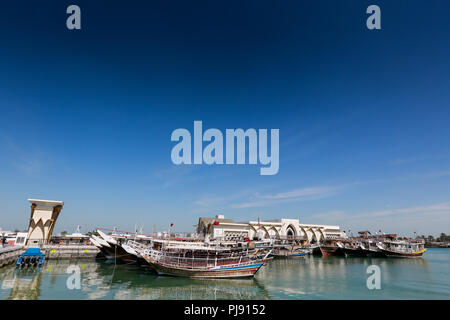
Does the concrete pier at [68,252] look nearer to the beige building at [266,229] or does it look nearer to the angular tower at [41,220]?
the angular tower at [41,220]

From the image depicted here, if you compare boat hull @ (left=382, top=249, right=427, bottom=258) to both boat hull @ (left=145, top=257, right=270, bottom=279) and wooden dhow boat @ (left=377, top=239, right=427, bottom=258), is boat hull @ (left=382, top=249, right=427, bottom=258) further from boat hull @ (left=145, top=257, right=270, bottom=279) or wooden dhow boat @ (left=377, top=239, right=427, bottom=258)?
boat hull @ (left=145, top=257, right=270, bottom=279)

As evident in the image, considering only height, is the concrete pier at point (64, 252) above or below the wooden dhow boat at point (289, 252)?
above

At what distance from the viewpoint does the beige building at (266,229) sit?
58.8 meters

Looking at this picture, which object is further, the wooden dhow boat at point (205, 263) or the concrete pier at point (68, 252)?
the concrete pier at point (68, 252)

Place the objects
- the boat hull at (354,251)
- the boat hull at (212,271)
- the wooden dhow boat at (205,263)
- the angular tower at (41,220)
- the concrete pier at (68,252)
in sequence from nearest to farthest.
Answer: the boat hull at (212,271), the wooden dhow boat at (205,263), the concrete pier at (68,252), the angular tower at (41,220), the boat hull at (354,251)

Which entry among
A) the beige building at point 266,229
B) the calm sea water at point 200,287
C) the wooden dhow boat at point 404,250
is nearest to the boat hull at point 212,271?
the calm sea water at point 200,287

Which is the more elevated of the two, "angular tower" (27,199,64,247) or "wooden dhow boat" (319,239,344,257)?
"angular tower" (27,199,64,247)

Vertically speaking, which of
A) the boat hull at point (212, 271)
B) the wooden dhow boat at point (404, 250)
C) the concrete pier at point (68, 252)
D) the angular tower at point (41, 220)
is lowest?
the wooden dhow boat at point (404, 250)

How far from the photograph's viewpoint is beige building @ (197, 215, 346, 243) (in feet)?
193

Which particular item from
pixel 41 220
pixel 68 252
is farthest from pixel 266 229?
pixel 41 220

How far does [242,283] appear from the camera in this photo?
23.5 metres

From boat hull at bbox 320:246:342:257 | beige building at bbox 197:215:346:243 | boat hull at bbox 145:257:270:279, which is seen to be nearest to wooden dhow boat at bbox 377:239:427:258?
boat hull at bbox 320:246:342:257
